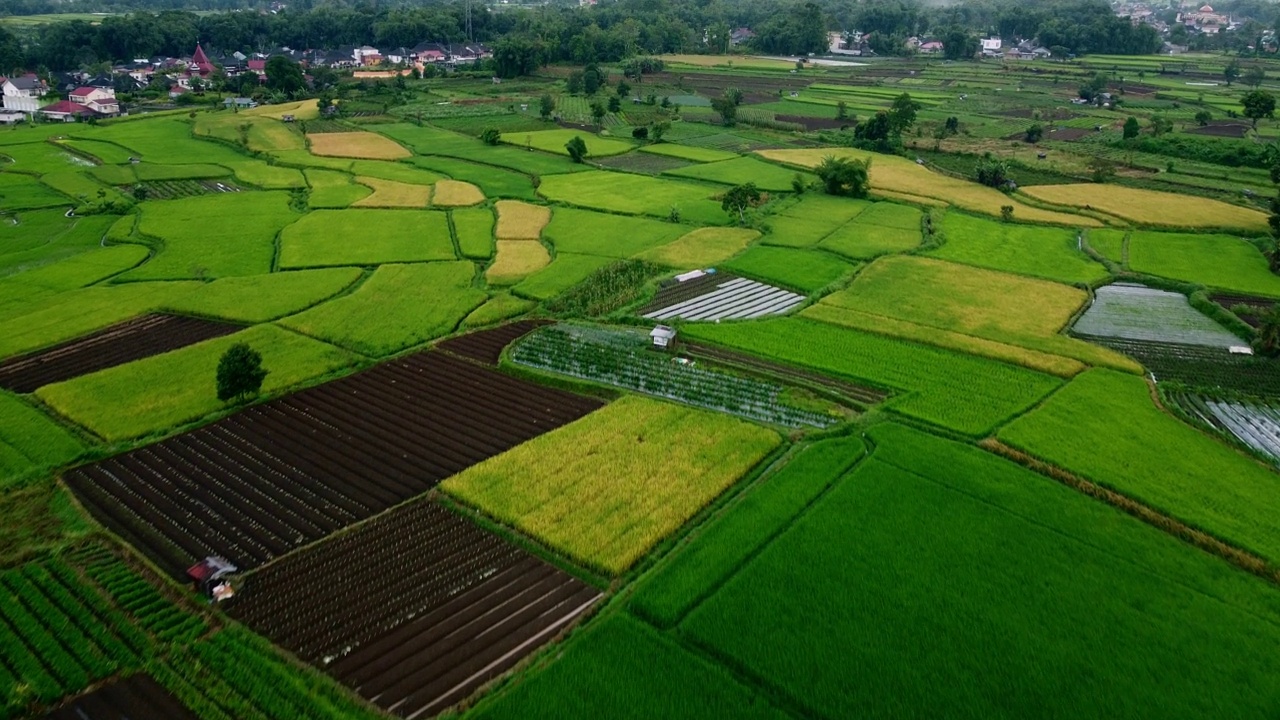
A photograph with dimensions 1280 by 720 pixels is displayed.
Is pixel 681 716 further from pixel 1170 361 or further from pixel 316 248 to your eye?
pixel 316 248

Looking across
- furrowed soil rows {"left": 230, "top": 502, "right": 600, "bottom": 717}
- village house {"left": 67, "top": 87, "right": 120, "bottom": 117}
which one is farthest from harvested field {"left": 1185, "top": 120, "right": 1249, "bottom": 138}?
village house {"left": 67, "top": 87, "right": 120, "bottom": 117}

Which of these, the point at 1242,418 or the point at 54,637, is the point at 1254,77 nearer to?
the point at 1242,418

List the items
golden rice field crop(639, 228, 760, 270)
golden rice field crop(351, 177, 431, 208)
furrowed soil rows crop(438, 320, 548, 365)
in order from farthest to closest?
golden rice field crop(351, 177, 431, 208)
golden rice field crop(639, 228, 760, 270)
furrowed soil rows crop(438, 320, 548, 365)

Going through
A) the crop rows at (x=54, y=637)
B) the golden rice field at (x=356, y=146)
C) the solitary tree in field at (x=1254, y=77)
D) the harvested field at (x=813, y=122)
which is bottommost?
the crop rows at (x=54, y=637)

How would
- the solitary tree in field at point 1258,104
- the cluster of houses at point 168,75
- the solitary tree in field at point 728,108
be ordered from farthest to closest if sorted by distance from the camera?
the cluster of houses at point 168,75, the solitary tree in field at point 728,108, the solitary tree in field at point 1258,104

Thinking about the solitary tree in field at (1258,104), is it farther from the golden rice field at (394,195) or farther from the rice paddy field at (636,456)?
the golden rice field at (394,195)

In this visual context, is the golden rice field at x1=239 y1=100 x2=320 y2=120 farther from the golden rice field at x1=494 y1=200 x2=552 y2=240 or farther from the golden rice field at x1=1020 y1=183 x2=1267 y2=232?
the golden rice field at x1=1020 y1=183 x2=1267 y2=232

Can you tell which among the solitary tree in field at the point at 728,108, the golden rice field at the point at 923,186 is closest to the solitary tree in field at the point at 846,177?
the golden rice field at the point at 923,186
